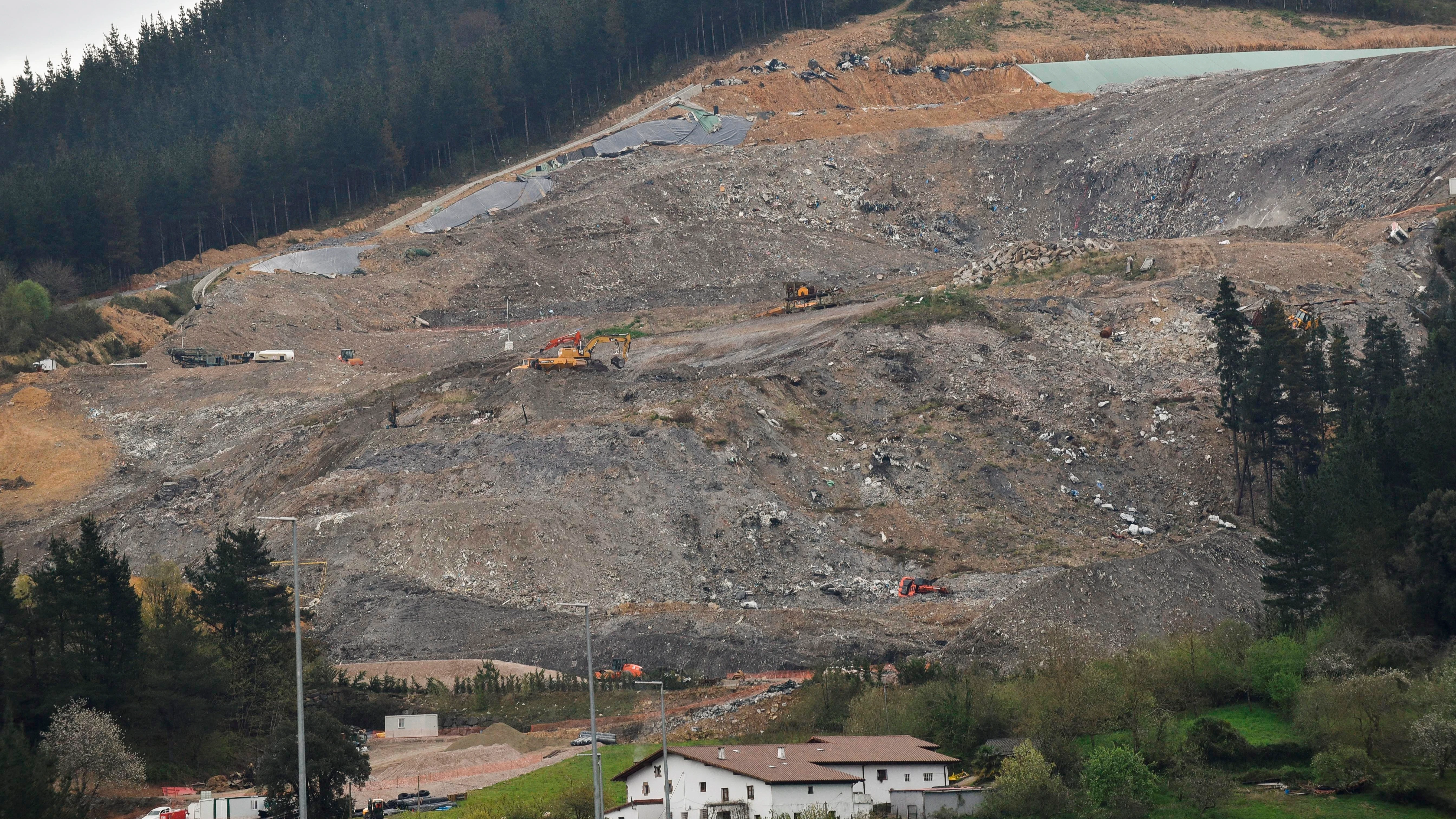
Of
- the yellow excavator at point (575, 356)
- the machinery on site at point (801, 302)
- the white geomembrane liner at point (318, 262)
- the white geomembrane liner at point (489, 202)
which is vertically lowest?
the yellow excavator at point (575, 356)

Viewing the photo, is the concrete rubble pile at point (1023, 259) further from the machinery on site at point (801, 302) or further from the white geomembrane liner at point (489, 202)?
the white geomembrane liner at point (489, 202)

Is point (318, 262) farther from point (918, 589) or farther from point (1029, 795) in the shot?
point (1029, 795)

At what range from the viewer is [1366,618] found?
151ft

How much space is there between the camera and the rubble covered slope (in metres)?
59.3

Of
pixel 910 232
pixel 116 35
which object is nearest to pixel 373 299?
pixel 910 232

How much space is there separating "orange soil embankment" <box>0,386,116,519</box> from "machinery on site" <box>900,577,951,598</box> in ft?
137

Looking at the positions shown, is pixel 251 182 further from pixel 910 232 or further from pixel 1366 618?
pixel 1366 618

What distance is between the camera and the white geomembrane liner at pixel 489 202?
10788 cm

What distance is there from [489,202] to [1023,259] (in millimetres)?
40780

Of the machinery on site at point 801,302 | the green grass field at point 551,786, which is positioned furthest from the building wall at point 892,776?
the machinery on site at point 801,302

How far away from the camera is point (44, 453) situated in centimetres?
7906

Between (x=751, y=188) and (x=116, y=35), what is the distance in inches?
3985

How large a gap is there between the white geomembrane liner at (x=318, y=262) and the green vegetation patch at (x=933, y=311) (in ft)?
126

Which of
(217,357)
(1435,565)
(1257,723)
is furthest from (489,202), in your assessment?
(1435,565)
